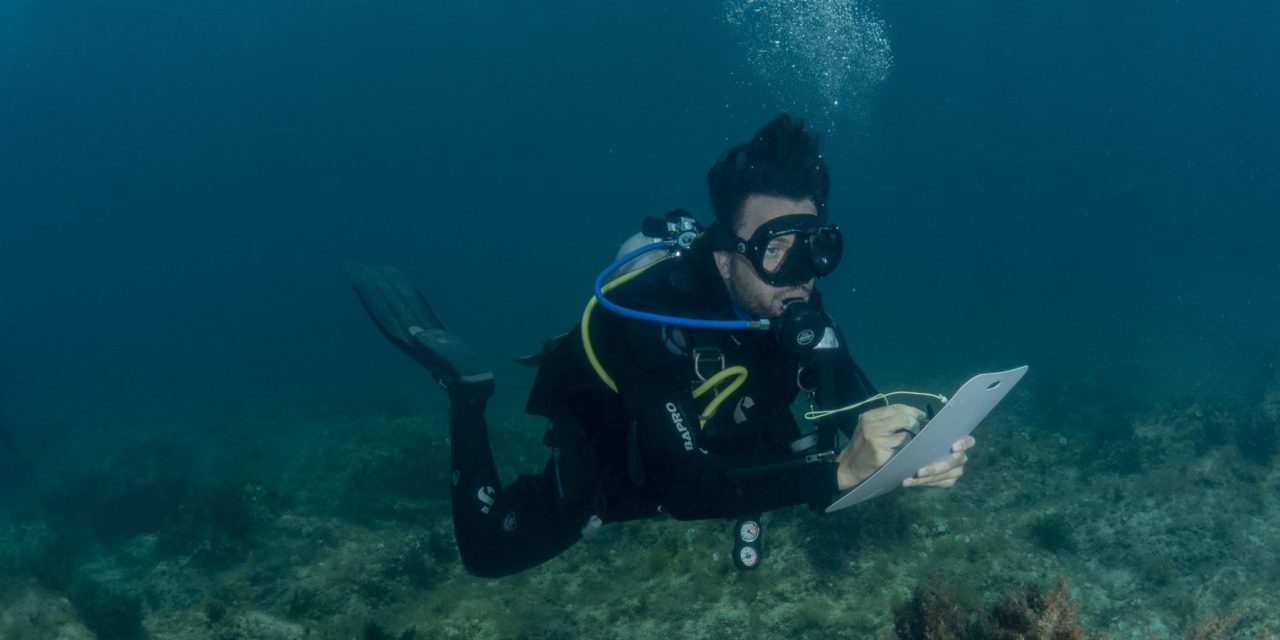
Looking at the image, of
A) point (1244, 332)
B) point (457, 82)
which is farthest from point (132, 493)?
point (457, 82)

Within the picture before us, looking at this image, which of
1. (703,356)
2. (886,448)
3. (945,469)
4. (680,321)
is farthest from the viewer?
(703,356)

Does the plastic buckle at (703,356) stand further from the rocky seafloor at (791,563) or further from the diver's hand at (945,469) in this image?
the rocky seafloor at (791,563)

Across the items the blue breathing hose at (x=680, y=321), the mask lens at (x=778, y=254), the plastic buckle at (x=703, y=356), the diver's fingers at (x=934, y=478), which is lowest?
the diver's fingers at (x=934, y=478)

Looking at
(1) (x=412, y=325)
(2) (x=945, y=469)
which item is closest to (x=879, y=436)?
(2) (x=945, y=469)

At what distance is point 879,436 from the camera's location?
105 inches

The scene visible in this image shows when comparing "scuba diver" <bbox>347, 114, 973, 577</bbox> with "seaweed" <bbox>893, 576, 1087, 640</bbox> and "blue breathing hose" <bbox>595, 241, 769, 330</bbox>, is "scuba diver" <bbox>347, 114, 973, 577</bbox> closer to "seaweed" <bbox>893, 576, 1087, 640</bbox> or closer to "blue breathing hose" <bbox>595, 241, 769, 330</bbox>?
"blue breathing hose" <bbox>595, 241, 769, 330</bbox>

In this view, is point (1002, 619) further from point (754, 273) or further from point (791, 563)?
point (791, 563)

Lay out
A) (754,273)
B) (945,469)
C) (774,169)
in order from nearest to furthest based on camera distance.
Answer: (945,469) < (754,273) < (774,169)

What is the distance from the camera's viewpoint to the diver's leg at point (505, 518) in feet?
15.7

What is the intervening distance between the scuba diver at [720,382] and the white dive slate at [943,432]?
0.07 meters

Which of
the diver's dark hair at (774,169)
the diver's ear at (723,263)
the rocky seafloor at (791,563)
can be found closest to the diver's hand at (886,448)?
the rocky seafloor at (791,563)

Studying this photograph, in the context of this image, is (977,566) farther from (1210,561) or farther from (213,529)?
(213,529)

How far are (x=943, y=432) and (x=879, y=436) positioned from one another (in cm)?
26

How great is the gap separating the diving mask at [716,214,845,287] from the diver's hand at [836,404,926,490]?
1068 mm
